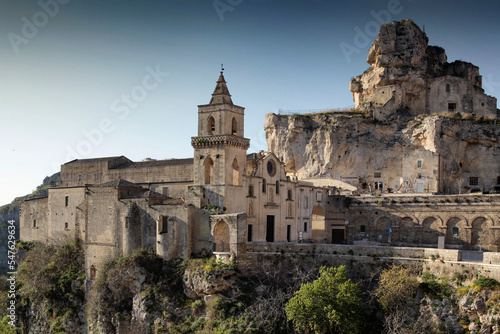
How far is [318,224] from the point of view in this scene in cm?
4603

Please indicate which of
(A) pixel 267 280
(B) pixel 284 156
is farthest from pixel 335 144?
(A) pixel 267 280

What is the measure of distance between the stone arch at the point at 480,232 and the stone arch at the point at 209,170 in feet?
64.8

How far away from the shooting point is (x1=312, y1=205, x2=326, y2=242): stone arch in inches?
1791

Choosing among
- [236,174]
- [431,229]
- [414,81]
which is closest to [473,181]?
[431,229]

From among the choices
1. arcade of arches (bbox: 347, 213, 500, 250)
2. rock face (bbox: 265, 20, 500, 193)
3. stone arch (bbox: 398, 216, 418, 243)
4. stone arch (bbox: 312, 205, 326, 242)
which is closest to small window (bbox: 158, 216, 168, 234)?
stone arch (bbox: 312, 205, 326, 242)

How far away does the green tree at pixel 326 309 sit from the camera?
29141 millimetres

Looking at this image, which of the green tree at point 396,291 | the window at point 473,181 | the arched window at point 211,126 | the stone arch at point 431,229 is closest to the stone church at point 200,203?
the arched window at point 211,126

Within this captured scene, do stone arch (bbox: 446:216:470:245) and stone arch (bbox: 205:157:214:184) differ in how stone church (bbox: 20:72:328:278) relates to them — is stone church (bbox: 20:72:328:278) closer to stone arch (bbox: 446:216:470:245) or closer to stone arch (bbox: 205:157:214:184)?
stone arch (bbox: 205:157:214:184)

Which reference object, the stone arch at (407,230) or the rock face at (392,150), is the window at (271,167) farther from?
the rock face at (392,150)

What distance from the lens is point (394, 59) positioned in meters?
56.2

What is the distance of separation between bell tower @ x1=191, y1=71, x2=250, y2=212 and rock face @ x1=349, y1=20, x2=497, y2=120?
21.3 meters

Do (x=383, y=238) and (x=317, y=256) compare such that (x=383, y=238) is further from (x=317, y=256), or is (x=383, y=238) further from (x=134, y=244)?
(x=134, y=244)

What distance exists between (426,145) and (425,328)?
81.4ft

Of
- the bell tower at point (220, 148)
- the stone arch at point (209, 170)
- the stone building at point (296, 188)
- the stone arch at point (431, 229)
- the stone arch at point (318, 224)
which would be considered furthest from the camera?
the stone arch at point (318, 224)
